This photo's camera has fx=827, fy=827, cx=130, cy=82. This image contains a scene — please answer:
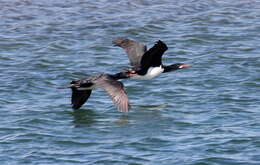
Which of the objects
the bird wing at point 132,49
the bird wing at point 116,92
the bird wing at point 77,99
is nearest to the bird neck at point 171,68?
the bird wing at point 132,49

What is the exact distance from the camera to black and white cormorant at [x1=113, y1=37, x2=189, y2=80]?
51.0 feet

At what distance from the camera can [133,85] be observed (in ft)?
54.0

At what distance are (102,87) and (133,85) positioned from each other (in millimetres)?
3006

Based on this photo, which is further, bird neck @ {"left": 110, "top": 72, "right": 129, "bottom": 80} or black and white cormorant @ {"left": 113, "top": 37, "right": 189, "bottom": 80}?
black and white cormorant @ {"left": 113, "top": 37, "right": 189, "bottom": 80}

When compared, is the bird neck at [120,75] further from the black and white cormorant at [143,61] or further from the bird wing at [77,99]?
the bird wing at [77,99]

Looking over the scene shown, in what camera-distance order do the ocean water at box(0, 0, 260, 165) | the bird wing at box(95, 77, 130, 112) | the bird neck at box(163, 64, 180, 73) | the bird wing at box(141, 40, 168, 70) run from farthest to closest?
1. the bird neck at box(163, 64, 180, 73)
2. the bird wing at box(141, 40, 168, 70)
3. the bird wing at box(95, 77, 130, 112)
4. the ocean water at box(0, 0, 260, 165)

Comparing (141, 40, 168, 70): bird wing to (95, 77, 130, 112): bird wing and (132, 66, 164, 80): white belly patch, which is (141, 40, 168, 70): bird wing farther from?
(95, 77, 130, 112): bird wing

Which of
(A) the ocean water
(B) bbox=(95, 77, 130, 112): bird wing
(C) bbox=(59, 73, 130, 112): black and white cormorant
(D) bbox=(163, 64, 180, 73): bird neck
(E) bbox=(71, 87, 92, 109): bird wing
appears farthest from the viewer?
(D) bbox=(163, 64, 180, 73): bird neck

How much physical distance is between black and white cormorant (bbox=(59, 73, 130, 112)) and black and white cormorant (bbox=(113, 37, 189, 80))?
1.14ft

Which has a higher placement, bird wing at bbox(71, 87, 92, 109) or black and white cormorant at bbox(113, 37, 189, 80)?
black and white cormorant at bbox(113, 37, 189, 80)

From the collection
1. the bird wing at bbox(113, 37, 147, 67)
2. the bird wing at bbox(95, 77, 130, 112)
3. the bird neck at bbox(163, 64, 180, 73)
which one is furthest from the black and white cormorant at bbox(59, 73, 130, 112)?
the bird neck at bbox(163, 64, 180, 73)

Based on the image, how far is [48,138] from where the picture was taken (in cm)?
1270

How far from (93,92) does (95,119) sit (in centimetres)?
203

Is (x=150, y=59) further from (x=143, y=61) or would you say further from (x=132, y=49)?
(x=132, y=49)
